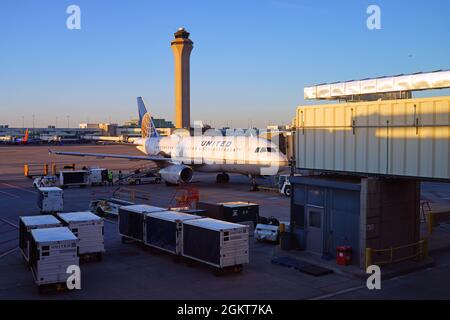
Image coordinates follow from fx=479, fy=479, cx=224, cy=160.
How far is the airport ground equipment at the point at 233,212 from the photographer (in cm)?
2681

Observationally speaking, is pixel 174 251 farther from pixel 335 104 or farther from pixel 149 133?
pixel 149 133

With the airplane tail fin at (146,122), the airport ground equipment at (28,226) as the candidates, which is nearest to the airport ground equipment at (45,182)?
the airplane tail fin at (146,122)

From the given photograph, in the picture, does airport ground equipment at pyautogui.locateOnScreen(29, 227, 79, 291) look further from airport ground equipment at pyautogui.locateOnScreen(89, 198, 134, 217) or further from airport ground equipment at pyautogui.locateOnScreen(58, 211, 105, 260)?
airport ground equipment at pyautogui.locateOnScreen(89, 198, 134, 217)

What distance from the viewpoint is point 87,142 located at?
596 feet

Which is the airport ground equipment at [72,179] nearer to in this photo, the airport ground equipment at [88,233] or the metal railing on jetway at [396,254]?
the airport ground equipment at [88,233]

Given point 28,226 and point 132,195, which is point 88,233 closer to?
point 28,226

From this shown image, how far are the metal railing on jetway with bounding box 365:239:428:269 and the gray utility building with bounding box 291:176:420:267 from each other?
62 millimetres

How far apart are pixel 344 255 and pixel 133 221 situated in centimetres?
987

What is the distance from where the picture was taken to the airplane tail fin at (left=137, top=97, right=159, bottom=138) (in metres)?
59.8

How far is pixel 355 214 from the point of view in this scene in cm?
1920
